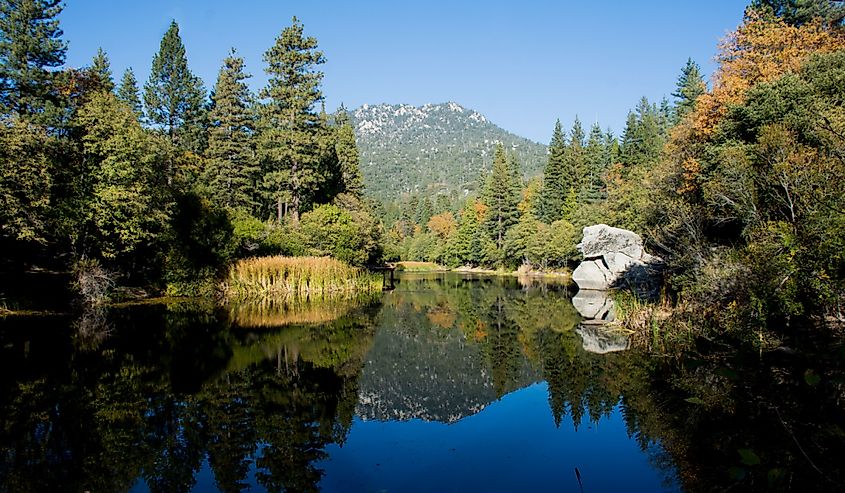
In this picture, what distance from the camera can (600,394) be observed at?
926 centimetres

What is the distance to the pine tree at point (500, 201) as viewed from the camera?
189 ft

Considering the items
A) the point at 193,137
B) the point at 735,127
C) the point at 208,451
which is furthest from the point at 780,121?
the point at 193,137

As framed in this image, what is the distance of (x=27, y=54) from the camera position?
1042 inches

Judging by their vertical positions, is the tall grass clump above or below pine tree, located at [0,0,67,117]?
below

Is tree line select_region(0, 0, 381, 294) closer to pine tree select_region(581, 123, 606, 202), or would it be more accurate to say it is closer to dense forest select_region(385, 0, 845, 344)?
dense forest select_region(385, 0, 845, 344)

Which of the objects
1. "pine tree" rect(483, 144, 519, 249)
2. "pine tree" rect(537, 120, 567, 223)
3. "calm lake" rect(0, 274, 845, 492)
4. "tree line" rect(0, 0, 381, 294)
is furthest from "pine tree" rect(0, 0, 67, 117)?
"pine tree" rect(537, 120, 567, 223)

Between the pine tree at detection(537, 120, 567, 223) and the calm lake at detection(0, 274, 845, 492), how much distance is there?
45.0m

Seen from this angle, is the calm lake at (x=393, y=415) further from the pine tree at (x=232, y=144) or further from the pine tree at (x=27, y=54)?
the pine tree at (x=232, y=144)

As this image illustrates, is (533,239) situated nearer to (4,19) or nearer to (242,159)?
(242,159)

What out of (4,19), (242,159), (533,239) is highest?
(4,19)

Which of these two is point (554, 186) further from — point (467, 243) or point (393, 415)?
point (393, 415)

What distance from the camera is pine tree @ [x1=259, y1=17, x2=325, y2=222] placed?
32969mm

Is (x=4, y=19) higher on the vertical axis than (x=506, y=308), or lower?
higher

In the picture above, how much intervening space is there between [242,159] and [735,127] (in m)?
34.4
